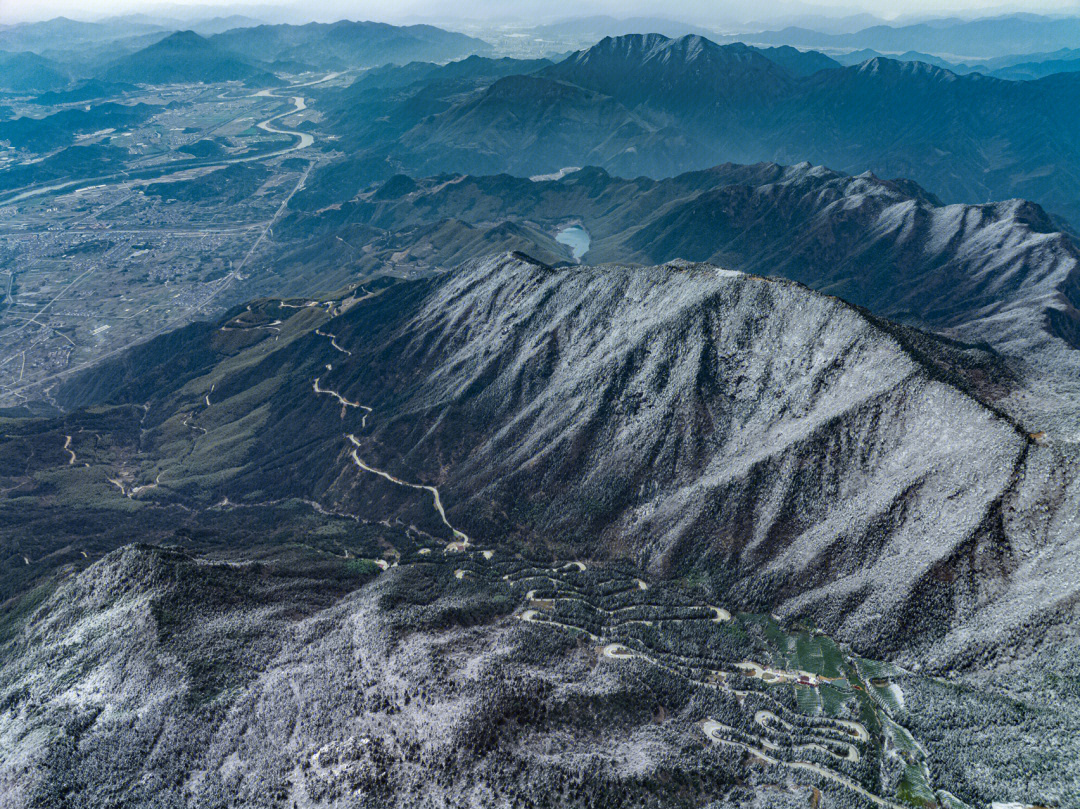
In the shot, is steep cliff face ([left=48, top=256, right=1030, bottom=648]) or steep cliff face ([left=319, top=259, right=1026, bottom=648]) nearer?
steep cliff face ([left=48, top=256, right=1030, bottom=648])

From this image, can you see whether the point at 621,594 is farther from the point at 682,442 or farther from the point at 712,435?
the point at 712,435

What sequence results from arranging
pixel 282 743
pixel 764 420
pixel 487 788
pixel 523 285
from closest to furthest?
pixel 487 788 → pixel 282 743 → pixel 764 420 → pixel 523 285

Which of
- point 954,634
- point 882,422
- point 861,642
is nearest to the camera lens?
point 954,634

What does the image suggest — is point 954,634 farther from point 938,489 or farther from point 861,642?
point 938,489

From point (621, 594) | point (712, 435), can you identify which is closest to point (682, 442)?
point (712, 435)

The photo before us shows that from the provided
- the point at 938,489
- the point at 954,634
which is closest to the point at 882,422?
the point at 938,489

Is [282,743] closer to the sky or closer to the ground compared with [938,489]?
closer to the ground

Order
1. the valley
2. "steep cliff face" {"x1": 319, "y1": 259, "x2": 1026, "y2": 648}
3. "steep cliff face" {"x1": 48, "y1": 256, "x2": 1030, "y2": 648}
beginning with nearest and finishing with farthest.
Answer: the valley, "steep cliff face" {"x1": 48, "y1": 256, "x2": 1030, "y2": 648}, "steep cliff face" {"x1": 319, "y1": 259, "x2": 1026, "y2": 648}

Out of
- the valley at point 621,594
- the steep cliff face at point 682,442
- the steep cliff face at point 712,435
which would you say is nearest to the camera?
the valley at point 621,594

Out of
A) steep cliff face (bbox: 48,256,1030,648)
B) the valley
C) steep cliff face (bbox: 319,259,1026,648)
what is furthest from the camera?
steep cliff face (bbox: 319,259,1026,648)

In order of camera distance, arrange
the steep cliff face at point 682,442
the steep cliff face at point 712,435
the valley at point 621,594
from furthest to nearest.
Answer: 1. the steep cliff face at point 712,435
2. the steep cliff face at point 682,442
3. the valley at point 621,594

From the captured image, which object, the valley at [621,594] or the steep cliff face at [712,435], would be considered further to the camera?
the steep cliff face at [712,435]
